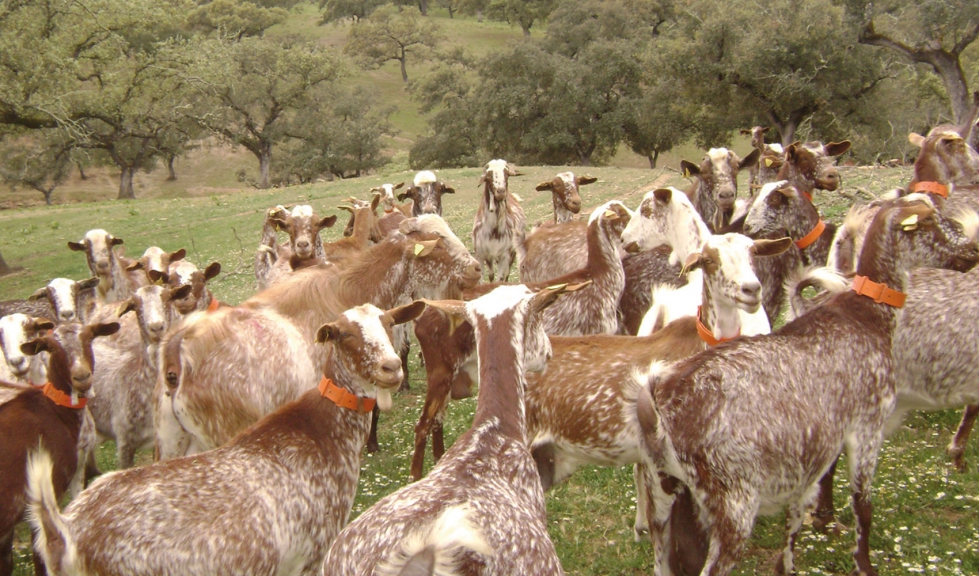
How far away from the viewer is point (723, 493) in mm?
5051

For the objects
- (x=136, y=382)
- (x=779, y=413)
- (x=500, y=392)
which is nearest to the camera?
(x=500, y=392)

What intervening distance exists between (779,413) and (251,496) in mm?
3468

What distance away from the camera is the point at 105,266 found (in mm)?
11125

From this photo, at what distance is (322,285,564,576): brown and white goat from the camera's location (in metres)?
3.70

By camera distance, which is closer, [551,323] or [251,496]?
[251,496]

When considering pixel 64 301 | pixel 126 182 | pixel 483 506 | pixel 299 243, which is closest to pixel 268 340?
pixel 299 243

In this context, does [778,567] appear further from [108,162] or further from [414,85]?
[414,85]

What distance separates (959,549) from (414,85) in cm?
5933

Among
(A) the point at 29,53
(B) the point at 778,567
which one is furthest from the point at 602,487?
(A) the point at 29,53

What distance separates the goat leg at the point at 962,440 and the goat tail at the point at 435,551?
5308 millimetres

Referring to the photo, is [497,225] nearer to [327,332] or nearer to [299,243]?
[299,243]

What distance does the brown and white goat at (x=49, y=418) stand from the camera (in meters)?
5.83

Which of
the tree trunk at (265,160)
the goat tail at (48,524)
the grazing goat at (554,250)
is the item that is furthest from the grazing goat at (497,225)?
the tree trunk at (265,160)

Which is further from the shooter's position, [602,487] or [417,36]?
[417,36]
